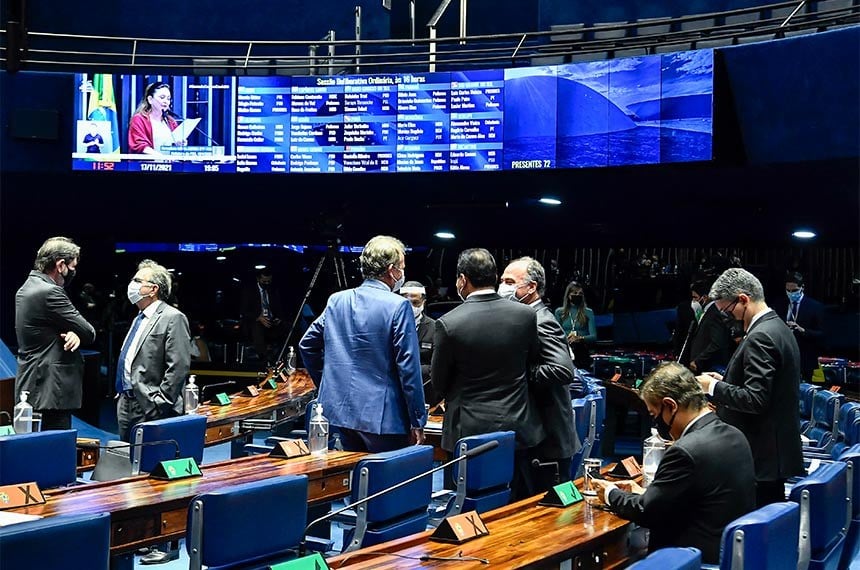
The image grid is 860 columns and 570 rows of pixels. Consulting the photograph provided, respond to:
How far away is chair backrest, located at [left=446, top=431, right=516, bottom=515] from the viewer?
12.2 ft

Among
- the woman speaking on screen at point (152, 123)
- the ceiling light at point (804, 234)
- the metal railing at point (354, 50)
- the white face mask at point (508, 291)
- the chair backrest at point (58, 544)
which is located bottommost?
the chair backrest at point (58, 544)

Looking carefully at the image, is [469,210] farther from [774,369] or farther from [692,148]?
[774,369]

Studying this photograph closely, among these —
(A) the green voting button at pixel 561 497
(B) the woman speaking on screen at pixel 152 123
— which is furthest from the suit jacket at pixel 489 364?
(B) the woman speaking on screen at pixel 152 123

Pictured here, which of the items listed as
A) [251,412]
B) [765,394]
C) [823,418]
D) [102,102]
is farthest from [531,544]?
[102,102]

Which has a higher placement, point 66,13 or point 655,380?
point 66,13

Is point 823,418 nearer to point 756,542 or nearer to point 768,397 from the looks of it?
point 768,397

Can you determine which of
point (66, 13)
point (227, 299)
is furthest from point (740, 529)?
point (66, 13)

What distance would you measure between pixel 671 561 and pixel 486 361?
2123 mm

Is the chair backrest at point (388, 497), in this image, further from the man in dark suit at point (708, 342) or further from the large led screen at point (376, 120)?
the large led screen at point (376, 120)

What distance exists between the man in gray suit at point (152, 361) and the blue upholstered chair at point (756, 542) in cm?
325

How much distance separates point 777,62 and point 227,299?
8746 mm

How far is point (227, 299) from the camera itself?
14.7m

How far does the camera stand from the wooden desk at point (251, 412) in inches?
228

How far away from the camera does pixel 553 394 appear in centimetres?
432
